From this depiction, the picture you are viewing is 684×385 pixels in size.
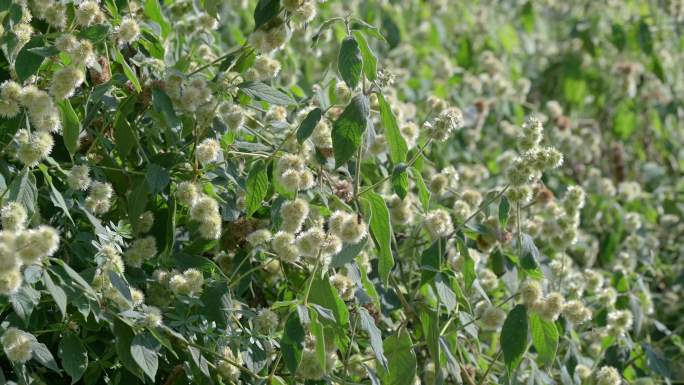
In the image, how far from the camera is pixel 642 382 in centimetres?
304

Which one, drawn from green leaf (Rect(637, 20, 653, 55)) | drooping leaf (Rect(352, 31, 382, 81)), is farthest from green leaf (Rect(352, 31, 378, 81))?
green leaf (Rect(637, 20, 653, 55))

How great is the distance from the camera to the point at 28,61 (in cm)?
214

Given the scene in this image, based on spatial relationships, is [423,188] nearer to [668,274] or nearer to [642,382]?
[642,382]

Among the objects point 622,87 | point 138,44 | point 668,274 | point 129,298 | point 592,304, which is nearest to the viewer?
point 129,298

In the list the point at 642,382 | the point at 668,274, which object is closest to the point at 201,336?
the point at 642,382

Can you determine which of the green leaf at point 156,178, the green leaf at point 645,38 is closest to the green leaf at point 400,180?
the green leaf at point 156,178

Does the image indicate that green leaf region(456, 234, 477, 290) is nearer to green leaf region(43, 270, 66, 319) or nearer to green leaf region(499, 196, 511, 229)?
green leaf region(499, 196, 511, 229)

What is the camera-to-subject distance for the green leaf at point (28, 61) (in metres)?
2.12

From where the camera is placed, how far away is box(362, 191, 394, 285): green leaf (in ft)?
7.40

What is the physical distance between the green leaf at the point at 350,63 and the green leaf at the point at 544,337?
76 cm

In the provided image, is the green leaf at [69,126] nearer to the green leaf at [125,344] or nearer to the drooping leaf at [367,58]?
the green leaf at [125,344]

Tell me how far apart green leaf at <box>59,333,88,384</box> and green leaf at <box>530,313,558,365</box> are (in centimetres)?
106

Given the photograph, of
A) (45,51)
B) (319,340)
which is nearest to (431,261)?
(319,340)

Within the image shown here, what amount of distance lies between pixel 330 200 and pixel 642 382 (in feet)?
3.87
